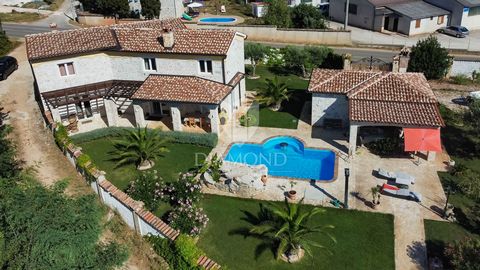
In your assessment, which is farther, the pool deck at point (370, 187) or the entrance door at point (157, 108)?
the entrance door at point (157, 108)

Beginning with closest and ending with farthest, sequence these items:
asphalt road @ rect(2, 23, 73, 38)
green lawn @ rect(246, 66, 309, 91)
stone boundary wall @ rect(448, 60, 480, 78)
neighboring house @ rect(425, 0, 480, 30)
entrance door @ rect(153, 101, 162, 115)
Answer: entrance door @ rect(153, 101, 162, 115) < green lawn @ rect(246, 66, 309, 91) < stone boundary wall @ rect(448, 60, 480, 78) < asphalt road @ rect(2, 23, 73, 38) < neighboring house @ rect(425, 0, 480, 30)

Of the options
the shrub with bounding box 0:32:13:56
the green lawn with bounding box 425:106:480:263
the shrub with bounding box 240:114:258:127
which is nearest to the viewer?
the green lawn with bounding box 425:106:480:263

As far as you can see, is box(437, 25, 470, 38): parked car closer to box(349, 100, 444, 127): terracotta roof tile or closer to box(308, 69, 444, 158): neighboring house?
box(308, 69, 444, 158): neighboring house

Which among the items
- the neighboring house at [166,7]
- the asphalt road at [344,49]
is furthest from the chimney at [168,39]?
the neighboring house at [166,7]

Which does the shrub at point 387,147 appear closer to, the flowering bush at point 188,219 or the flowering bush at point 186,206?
the flowering bush at point 186,206

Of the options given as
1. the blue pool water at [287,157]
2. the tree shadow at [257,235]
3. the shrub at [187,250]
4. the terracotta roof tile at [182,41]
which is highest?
the terracotta roof tile at [182,41]

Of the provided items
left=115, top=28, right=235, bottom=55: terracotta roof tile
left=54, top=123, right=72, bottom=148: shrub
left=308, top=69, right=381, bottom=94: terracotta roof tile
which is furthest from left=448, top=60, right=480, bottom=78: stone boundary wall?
left=54, top=123, right=72, bottom=148: shrub
